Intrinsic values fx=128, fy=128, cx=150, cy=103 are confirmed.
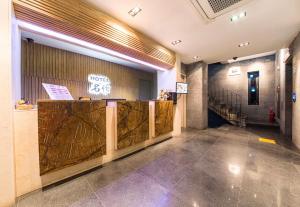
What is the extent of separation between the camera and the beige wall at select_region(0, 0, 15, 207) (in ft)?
5.64

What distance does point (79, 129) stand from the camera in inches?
97.7

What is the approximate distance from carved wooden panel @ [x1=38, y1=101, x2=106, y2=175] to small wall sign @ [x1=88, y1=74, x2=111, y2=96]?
3645 millimetres

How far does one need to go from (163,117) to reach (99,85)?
12.1 ft

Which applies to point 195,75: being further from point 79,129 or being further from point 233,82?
point 79,129

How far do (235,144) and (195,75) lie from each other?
3779 millimetres

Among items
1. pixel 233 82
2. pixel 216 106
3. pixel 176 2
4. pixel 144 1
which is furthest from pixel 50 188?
pixel 233 82

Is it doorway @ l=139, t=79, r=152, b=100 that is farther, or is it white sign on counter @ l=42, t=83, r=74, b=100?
doorway @ l=139, t=79, r=152, b=100

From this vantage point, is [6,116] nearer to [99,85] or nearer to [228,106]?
[99,85]

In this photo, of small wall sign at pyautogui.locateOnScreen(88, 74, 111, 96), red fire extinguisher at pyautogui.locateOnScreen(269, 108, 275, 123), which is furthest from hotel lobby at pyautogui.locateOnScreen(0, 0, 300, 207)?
red fire extinguisher at pyautogui.locateOnScreen(269, 108, 275, 123)

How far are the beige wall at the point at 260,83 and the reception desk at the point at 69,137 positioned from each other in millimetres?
8295

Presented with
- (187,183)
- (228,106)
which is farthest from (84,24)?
(228,106)

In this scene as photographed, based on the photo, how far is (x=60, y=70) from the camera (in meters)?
5.10

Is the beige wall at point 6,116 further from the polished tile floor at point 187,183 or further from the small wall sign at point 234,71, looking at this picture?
the small wall sign at point 234,71

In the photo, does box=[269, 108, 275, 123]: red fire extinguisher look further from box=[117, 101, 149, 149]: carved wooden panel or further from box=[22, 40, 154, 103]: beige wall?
box=[22, 40, 154, 103]: beige wall
